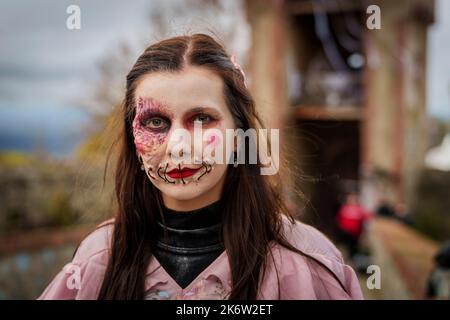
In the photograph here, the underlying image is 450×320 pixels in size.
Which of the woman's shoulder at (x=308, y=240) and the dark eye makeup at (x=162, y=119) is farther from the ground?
the dark eye makeup at (x=162, y=119)

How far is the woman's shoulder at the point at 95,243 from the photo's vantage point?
1.15 m

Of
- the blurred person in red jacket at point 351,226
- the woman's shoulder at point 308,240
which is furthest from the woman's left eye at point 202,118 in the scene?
the blurred person in red jacket at point 351,226

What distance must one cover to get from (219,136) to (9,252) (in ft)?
12.2

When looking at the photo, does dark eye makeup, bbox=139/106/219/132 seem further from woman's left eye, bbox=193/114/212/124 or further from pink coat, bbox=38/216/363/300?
pink coat, bbox=38/216/363/300

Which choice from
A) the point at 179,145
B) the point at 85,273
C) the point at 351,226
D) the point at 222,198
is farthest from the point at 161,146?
the point at 351,226

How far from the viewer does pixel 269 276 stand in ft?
3.52

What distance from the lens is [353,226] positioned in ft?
17.5

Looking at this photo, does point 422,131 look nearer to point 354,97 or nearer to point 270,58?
point 354,97

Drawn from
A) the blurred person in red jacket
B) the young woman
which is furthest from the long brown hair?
the blurred person in red jacket

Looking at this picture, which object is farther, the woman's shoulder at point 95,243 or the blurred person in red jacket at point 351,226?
the blurred person in red jacket at point 351,226

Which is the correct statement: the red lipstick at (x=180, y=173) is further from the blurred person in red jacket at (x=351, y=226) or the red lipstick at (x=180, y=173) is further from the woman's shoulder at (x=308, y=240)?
the blurred person in red jacket at (x=351, y=226)

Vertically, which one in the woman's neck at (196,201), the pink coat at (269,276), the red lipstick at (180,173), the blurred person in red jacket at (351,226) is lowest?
the blurred person in red jacket at (351,226)

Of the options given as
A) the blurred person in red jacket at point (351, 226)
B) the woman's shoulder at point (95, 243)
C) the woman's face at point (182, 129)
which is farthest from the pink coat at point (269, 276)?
the blurred person in red jacket at point (351, 226)

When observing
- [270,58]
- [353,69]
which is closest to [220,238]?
[270,58]
